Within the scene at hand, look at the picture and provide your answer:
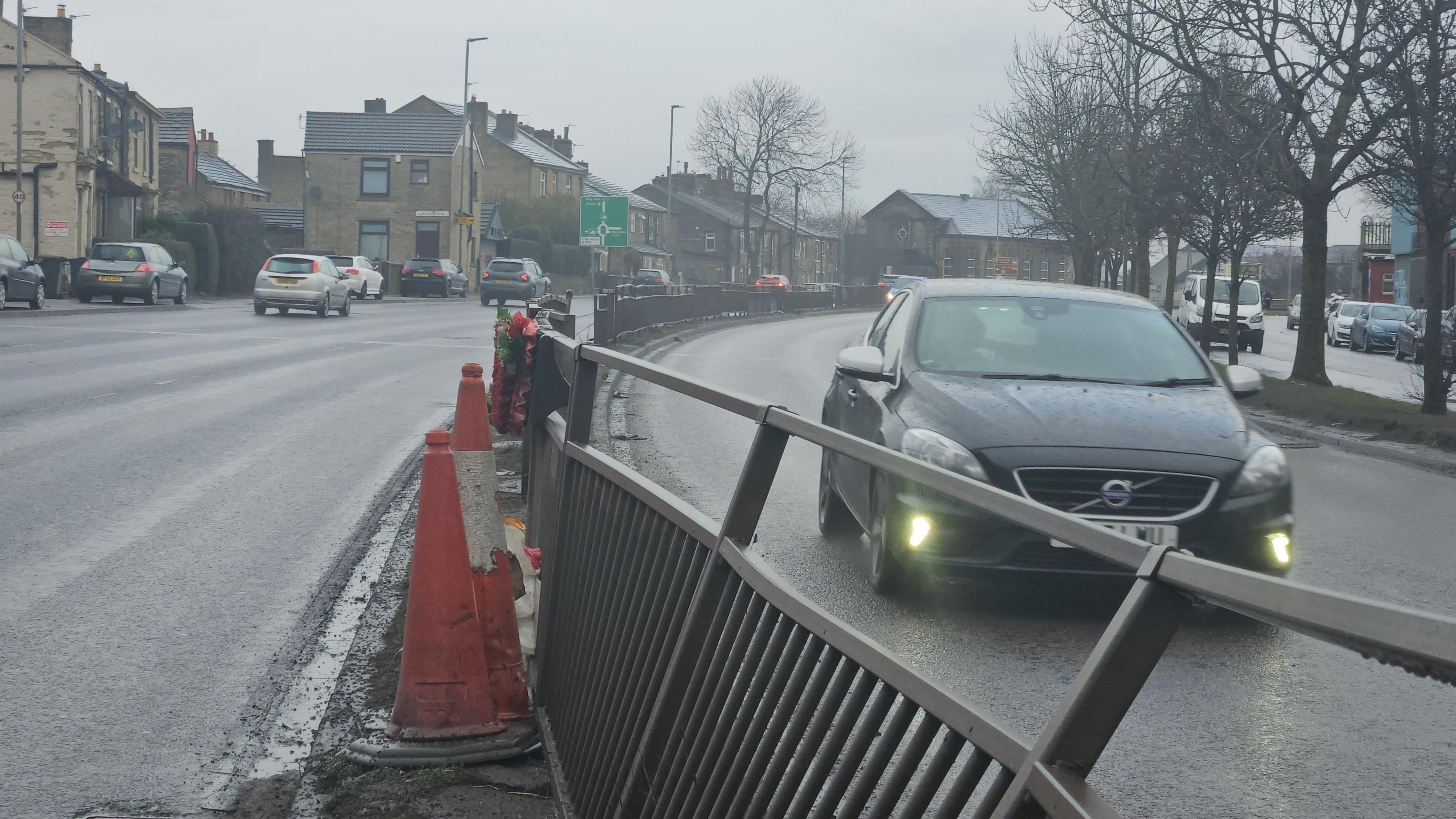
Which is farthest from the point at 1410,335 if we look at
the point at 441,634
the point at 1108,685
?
the point at 1108,685

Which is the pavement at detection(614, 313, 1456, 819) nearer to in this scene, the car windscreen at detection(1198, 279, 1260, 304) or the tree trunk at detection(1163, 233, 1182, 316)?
the tree trunk at detection(1163, 233, 1182, 316)

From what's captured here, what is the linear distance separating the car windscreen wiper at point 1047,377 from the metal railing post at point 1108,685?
5125 mm

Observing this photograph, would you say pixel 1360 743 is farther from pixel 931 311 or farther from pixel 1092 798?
pixel 931 311

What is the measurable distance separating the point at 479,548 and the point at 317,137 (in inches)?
2849

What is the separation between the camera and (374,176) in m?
72.2

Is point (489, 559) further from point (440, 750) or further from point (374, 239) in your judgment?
point (374, 239)

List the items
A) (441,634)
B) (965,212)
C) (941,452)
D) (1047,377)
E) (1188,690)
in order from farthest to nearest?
(965,212) → (1047,377) → (941,452) → (441,634) → (1188,690)

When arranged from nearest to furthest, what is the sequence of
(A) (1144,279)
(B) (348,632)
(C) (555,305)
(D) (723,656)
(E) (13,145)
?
(D) (723,656), (B) (348,632), (C) (555,305), (A) (1144,279), (E) (13,145)

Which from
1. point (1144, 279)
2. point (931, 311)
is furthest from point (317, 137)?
point (931, 311)

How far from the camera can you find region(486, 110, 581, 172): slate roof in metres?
90.3

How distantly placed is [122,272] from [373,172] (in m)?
37.8

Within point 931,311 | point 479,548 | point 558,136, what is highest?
point 558,136

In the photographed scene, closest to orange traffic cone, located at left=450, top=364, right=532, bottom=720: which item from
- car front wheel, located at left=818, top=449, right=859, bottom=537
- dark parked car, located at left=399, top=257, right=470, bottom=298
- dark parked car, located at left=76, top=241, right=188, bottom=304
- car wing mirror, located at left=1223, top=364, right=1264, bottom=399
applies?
car front wheel, located at left=818, top=449, right=859, bottom=537

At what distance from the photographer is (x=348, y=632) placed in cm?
576
